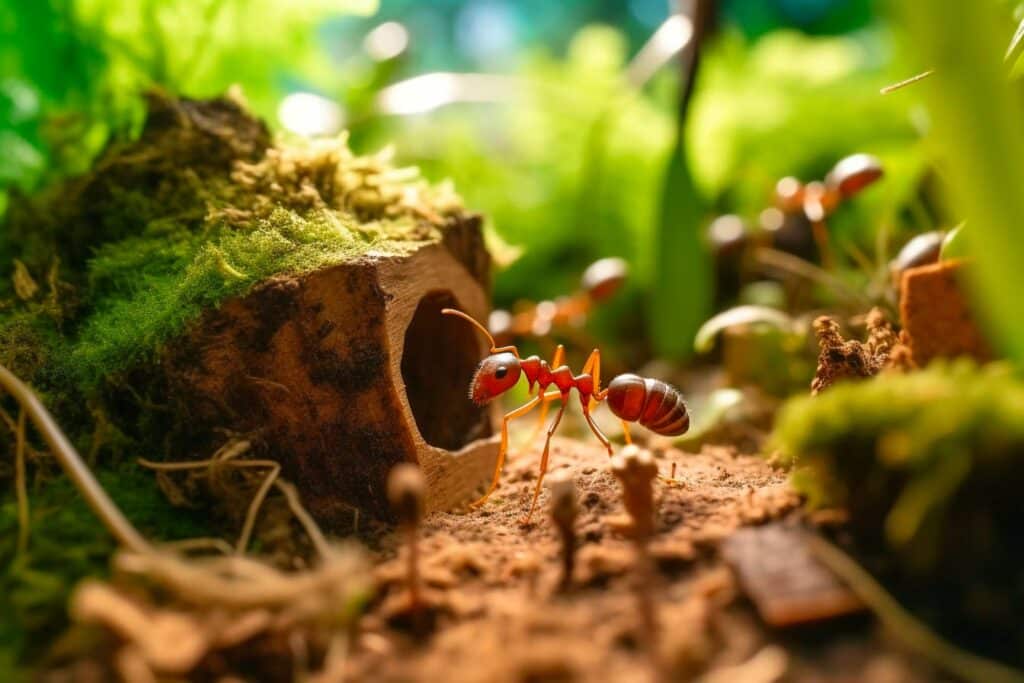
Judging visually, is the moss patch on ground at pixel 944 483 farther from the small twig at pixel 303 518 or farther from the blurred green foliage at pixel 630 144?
the blurred green foliage at pixel 630 144

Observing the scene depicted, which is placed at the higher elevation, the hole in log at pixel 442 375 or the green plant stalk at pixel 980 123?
the green plant stalk at pixel 980 123

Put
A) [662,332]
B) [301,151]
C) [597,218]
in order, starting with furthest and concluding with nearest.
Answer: [597,218], [662,332], [301,151]

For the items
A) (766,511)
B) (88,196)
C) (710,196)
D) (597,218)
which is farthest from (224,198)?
(710,196)

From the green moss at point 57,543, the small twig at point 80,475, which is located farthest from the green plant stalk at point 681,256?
the small twig at point 80,475

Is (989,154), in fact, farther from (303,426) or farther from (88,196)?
(88,196)

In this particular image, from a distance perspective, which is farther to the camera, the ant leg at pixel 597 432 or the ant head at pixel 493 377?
the ant leg at pixel 597 432

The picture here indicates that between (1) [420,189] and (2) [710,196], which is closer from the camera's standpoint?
(1) [420,189]

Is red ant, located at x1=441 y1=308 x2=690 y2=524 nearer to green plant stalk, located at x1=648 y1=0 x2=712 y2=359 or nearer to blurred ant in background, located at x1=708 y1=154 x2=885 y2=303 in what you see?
blurred ant in background, located at x1=708 y1=154 x2=885 y2=303
